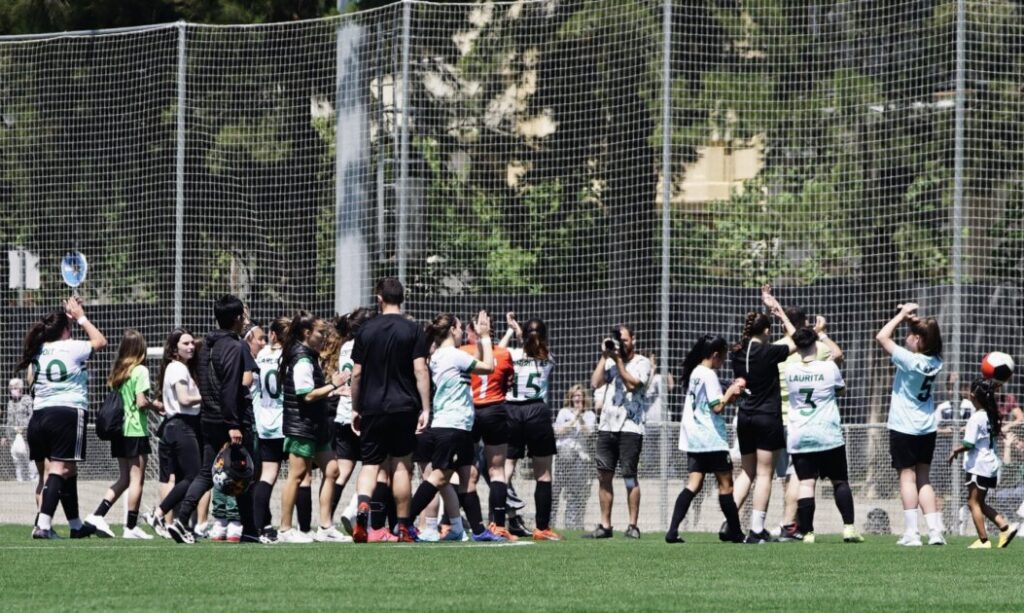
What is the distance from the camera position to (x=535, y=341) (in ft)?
50.0

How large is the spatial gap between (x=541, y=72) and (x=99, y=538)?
8.27 meters

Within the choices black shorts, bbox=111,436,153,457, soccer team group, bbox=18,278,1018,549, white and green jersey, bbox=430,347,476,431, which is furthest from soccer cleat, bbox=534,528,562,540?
black shorts, bbox=111,436,153,457

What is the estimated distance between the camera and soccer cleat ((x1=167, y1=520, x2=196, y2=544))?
13.1 m

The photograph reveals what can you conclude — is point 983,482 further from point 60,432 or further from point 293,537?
point 60,432

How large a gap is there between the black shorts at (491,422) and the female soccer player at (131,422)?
2.62 m

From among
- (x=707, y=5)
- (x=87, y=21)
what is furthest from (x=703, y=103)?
(x=87, y=21)

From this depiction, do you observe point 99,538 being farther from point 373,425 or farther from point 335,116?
point 335,116

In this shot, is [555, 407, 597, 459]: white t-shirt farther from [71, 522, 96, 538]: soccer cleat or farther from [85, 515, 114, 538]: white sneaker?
[71, 522, 96, 538]: soccer cleat

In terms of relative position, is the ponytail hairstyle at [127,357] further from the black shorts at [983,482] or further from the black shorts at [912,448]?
the black shorts at [983,482]

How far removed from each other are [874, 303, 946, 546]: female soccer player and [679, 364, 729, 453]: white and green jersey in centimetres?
135

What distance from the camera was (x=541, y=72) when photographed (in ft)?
67.1

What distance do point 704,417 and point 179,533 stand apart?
4212 mm

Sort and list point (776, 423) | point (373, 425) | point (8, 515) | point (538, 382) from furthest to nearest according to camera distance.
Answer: point (8, 515), point (538, 382), point (776, 423), point (373, 425)

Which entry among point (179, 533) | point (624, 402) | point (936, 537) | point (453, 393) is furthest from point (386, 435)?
point (936, 537)
